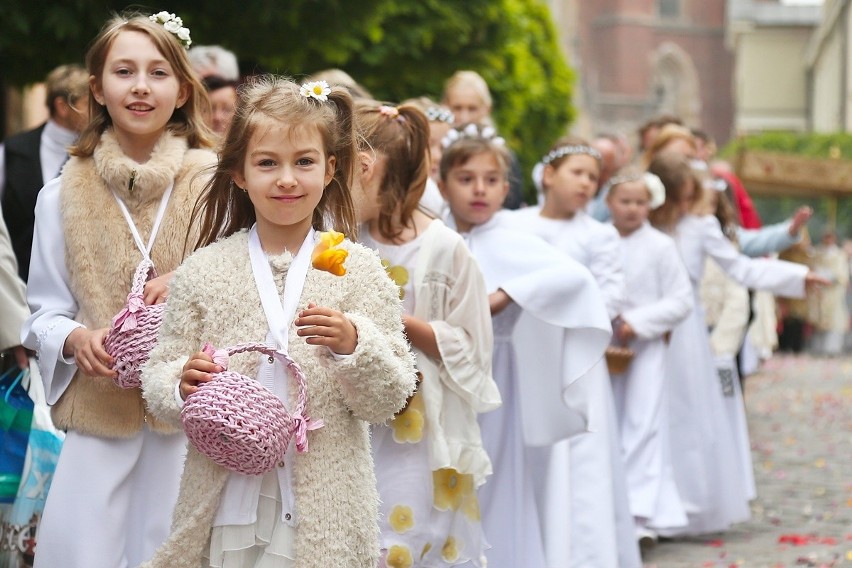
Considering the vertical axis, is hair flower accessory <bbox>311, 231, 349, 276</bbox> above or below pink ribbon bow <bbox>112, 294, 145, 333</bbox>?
above

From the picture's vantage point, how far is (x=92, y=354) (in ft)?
15.2

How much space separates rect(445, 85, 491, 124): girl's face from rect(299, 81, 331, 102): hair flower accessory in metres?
4.53

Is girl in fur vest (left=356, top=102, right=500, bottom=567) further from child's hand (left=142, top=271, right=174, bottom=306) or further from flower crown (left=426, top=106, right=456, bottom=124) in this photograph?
flower crown (left=426, top=106, right=456, bottom=124)

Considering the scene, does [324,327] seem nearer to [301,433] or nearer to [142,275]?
[301,433]

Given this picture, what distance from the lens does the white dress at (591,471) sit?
6922 millimetres

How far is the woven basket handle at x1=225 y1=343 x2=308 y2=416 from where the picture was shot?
12.9ft

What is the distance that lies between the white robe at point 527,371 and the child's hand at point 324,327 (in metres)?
2.40

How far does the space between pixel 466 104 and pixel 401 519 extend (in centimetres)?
395

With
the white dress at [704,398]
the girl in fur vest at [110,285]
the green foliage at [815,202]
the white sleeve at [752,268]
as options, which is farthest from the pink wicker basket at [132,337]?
the green foliage at [815,202]

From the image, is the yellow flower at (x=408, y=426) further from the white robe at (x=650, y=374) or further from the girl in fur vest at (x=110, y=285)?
the white robe at (x=650, y=374)

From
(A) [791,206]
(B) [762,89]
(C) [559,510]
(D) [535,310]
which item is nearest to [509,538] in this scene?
(C) [559,510]

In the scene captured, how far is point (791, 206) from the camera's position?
38.8 metres

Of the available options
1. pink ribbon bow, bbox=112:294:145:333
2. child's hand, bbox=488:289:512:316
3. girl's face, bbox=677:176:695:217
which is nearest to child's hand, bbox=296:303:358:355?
pink ribbon bow, bbox=112:294:145:333

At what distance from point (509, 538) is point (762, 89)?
75117 mm
